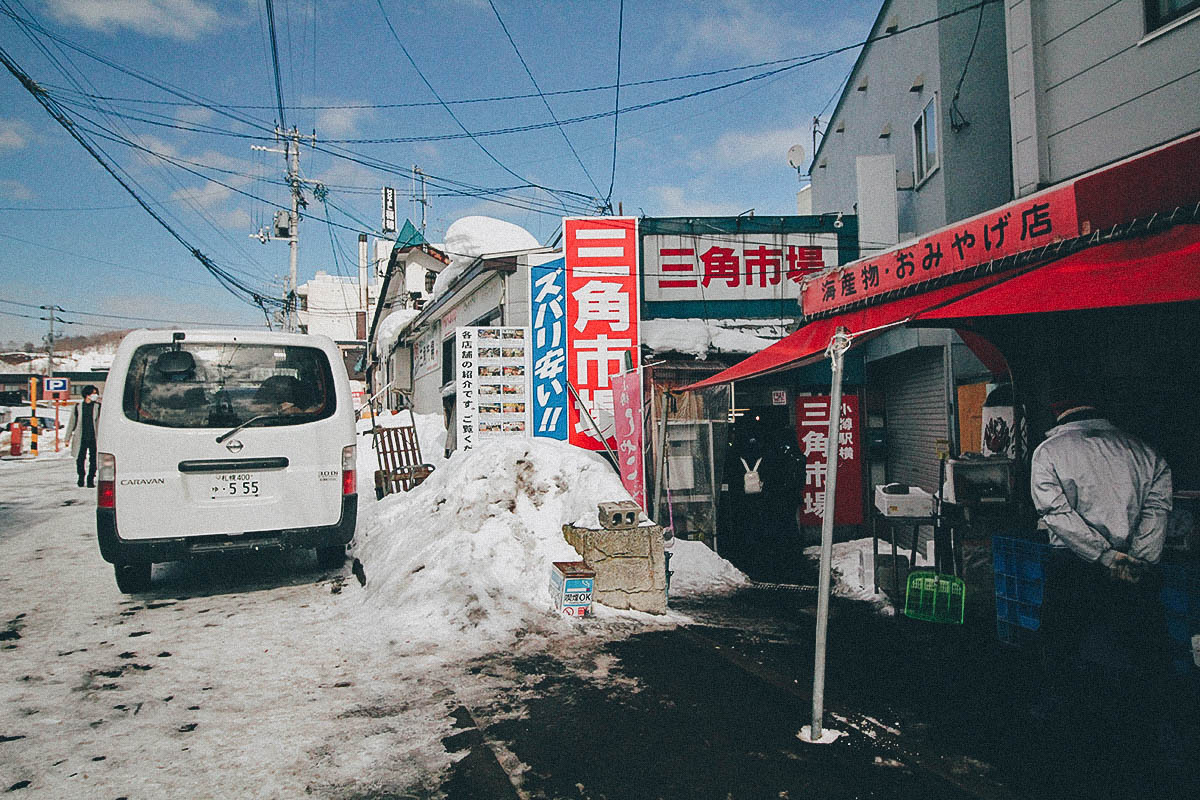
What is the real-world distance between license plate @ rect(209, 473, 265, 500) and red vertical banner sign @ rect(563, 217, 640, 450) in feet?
18.3

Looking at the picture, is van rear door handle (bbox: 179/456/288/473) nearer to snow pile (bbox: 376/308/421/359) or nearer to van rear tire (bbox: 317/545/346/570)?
van rear tire (bbox: 317/545/346/570)

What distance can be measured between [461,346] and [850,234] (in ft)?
22.3

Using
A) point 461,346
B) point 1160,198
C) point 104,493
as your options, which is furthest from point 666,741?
point 461,346

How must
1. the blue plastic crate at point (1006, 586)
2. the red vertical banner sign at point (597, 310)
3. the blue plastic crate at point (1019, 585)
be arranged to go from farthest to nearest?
the red vertical banner sign at point (597, 310)
the blue plastic crate at point (1006, 586)
the blue plastic crate at point (1019, 585)

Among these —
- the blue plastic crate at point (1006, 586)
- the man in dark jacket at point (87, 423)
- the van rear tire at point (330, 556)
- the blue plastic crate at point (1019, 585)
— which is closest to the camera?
the blue plastic crate at point (1019, 585)

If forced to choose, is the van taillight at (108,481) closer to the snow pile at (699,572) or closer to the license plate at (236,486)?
the license plate at (236,486)

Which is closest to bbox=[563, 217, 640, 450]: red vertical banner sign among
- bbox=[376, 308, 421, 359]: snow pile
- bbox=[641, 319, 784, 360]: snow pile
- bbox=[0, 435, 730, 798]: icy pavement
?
bbox=[641, 319, 784, 360]: snow pile

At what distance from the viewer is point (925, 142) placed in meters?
10.6

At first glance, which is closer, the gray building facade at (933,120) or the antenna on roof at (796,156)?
the gray building facade at (933,120)

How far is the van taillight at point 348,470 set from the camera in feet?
20.0

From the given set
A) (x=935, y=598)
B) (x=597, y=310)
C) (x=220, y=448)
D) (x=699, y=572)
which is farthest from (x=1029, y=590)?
(x=597, y=310)

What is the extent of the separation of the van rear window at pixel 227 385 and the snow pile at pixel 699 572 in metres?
3.94

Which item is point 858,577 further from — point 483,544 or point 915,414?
point 915,414

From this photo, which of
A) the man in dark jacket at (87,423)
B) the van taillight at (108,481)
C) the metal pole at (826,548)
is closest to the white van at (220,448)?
the van taillight at (108,481)
